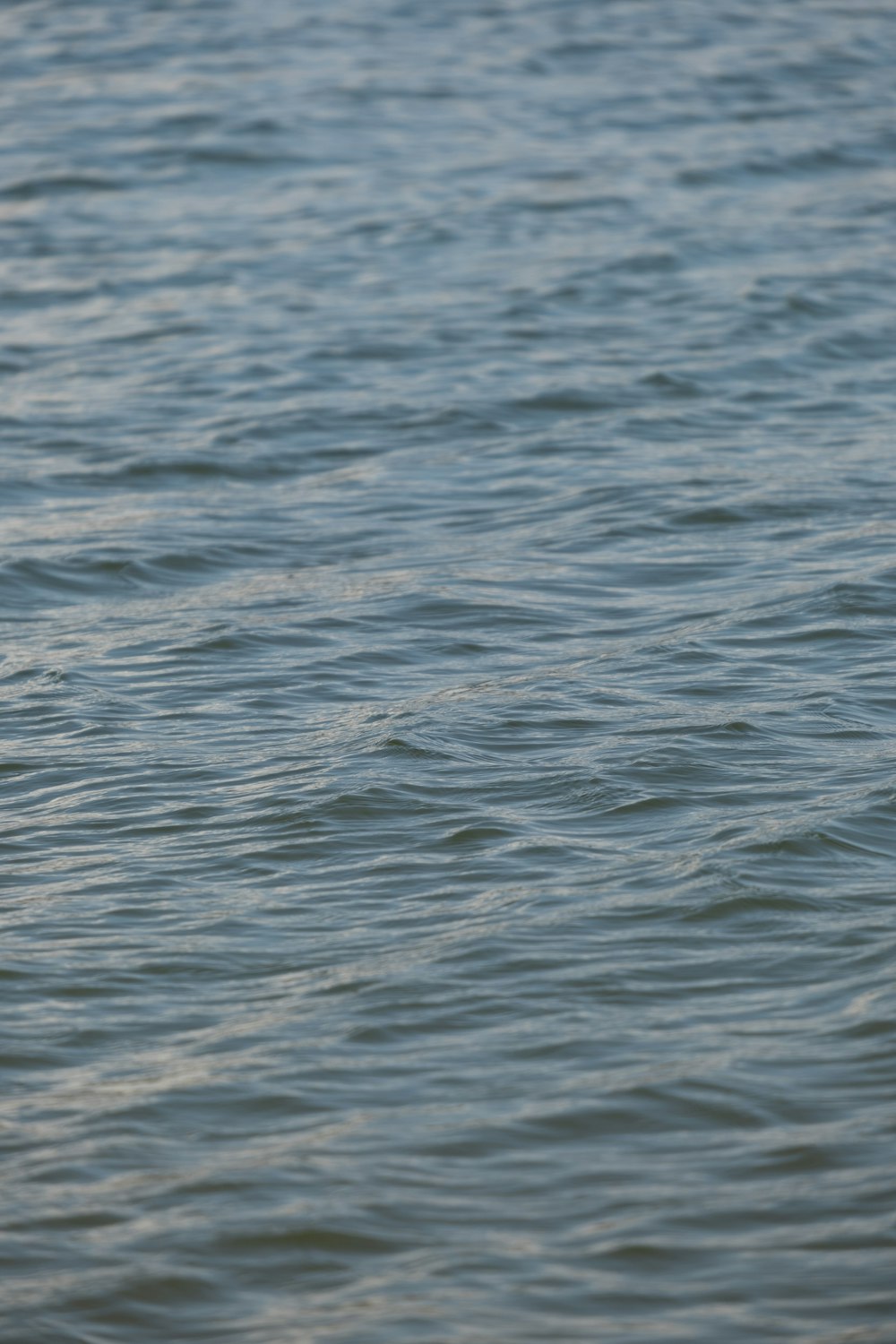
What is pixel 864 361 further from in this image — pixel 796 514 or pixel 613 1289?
pixel 613 1289

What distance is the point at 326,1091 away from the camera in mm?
5660

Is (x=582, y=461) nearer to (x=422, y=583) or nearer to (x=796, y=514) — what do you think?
(x=796, y=514)

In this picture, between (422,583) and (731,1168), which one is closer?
(731,1168)

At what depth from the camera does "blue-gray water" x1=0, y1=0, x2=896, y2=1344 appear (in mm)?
5098

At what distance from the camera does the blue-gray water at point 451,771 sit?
201 inches

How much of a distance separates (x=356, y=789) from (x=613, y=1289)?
3.05 m

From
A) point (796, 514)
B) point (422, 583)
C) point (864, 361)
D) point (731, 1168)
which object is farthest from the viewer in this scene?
point (864, 361)

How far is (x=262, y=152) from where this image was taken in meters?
21.4

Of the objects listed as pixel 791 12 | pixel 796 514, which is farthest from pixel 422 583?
pixel 791 12

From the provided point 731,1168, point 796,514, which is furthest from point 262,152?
point 731,1168

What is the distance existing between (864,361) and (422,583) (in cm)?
552

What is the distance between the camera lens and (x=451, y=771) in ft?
25.6

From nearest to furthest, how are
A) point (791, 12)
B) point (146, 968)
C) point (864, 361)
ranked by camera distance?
1. point (146, 968)
2. point (864, 361)
3. point (791, 12)

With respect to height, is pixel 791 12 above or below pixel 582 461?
above
